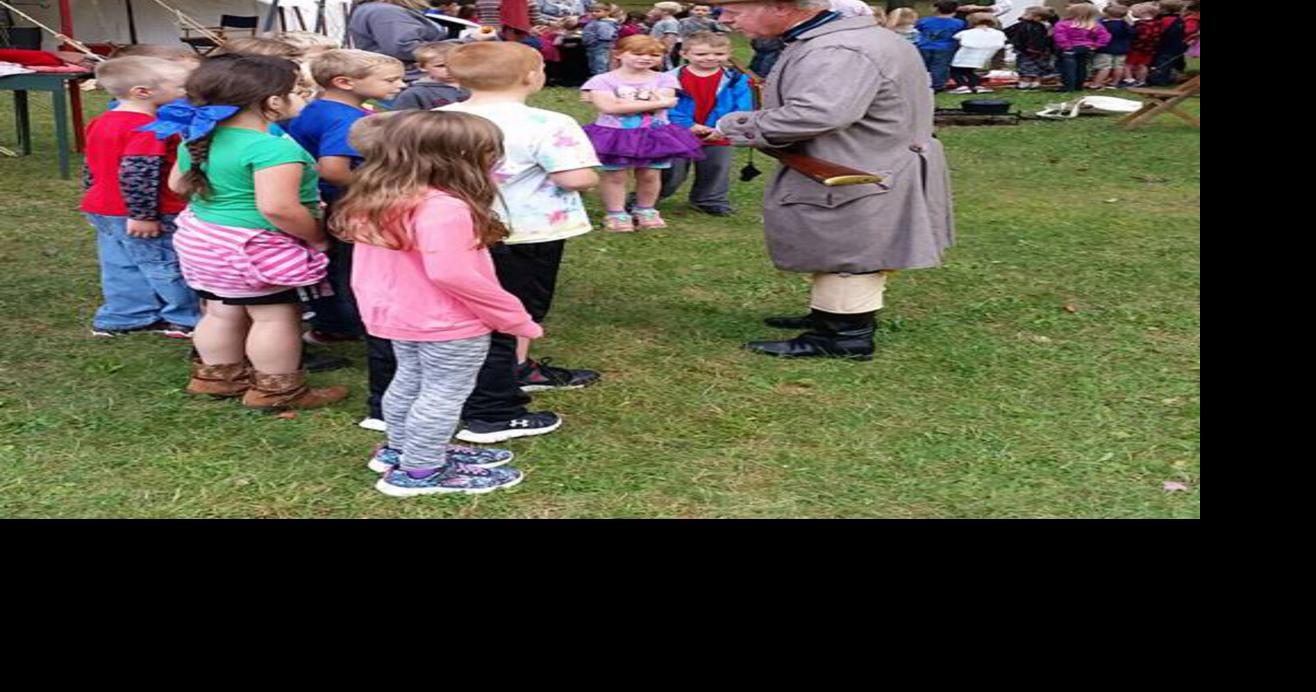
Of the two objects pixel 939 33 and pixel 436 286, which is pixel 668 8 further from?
pixel 436 286

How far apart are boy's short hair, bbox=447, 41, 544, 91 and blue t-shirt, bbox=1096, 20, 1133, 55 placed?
16.4 m

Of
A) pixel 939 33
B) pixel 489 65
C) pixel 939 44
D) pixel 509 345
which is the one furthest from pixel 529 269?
pixel 939 33

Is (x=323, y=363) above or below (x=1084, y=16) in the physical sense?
below

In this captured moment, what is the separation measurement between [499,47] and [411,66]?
370cm

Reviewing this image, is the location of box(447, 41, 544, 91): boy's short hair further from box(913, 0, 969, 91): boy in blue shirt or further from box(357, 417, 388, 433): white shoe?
box(913, 0, 969, 91): boy in blue shirt

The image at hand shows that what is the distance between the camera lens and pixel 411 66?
312 inches

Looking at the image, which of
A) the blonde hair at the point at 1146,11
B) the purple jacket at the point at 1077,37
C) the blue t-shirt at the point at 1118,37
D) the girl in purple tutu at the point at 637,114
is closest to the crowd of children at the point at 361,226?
the girl in purple tutu at the point at 637,114

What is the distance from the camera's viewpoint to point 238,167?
4.50 m

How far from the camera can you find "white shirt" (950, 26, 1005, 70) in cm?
1914

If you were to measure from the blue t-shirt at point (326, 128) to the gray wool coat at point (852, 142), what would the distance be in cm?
149

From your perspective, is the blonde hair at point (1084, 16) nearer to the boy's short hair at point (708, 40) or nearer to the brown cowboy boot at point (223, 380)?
the boy's short hair at point (708, 40)

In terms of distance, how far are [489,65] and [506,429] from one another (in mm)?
1210
